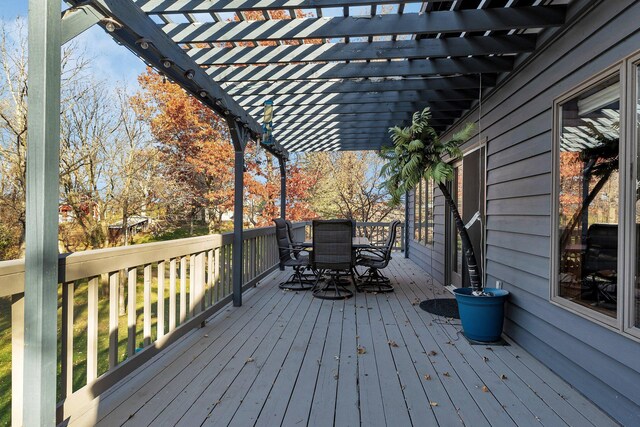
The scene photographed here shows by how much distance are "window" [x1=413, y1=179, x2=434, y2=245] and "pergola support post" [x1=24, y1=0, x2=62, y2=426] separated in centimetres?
558

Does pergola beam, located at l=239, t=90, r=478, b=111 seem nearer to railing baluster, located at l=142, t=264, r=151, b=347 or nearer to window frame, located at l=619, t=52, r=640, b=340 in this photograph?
window frame, located at l=619, t=52, r=640, b=340

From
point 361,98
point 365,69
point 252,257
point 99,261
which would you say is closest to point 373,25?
point 365,69

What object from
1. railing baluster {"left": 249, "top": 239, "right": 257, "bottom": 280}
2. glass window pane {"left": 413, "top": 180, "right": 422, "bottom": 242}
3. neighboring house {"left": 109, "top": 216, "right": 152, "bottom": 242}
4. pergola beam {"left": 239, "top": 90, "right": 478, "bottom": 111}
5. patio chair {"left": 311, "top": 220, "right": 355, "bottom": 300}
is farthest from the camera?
neighboring house {"left": 109, "top": 216, "right": 152, "bottom": 242}

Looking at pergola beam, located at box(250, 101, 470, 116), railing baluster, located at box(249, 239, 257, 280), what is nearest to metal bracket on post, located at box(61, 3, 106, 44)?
pergola beam, located at box(250, 101, 470, 116)

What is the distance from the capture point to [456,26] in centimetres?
275

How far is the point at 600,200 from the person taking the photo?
2.30m

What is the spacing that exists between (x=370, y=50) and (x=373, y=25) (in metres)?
0.41

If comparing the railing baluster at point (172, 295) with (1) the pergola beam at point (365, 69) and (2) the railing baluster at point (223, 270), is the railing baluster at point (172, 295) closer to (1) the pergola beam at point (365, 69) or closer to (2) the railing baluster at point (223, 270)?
(2) the railing baluster at point (223, 270)

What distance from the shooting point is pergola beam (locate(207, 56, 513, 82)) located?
3.54m

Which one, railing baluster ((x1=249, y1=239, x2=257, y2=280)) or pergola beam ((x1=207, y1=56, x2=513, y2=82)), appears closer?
pergola beam ((x1=207, y1=56, x2=513, y2=82))

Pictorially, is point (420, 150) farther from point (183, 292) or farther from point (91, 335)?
point (91, 335)

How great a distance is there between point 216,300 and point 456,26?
3413 mm

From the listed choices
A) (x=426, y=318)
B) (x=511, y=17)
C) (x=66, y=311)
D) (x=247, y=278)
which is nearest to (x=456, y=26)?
(x=511, y=17)

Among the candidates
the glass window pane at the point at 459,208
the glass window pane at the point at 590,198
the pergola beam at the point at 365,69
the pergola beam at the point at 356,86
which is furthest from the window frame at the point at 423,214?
the glass window pane at the point at 590,198
